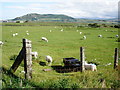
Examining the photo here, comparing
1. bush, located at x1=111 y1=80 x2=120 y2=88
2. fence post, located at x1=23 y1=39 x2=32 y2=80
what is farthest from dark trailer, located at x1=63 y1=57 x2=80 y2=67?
fence post, located at x1=23 y1=39 x2=32 y2=80

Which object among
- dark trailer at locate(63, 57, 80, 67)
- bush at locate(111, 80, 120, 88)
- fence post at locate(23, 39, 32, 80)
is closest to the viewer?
bush at locate(111, 80, 120, 88)

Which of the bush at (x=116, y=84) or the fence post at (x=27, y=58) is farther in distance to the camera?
the fence post at (x=27, y=58)

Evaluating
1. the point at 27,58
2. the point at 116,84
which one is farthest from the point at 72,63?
the point at 27,58

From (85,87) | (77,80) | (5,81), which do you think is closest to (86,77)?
(77,80)

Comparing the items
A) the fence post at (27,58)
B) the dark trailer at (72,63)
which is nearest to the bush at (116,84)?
the fence post at (27,58)

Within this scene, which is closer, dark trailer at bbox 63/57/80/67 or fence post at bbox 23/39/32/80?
A: fence post at bbox 23/39/32/80

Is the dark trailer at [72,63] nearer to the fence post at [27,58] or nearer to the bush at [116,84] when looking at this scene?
the bush at [116,84]

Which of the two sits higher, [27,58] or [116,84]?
[27,58]

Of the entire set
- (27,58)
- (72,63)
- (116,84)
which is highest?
(27,58)

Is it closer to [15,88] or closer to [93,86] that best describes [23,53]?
[15,88]

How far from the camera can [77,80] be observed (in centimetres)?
648

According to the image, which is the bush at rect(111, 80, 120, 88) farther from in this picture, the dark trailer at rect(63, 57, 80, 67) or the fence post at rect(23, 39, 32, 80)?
the dark trailer at rect(63, 57, 80, 67)

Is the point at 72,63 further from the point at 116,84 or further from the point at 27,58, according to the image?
the point at 27,58

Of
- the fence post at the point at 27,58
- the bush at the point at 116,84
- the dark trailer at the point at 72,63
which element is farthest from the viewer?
the dark trailer at the point at 72,63
